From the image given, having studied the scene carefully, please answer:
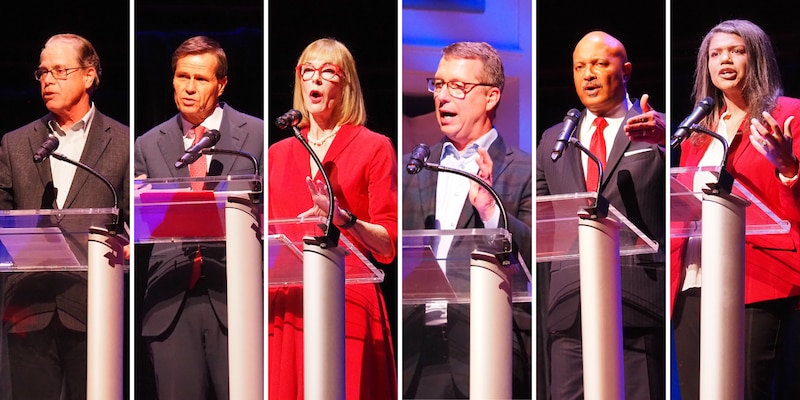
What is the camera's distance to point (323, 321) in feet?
14.1

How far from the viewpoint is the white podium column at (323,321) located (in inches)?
168

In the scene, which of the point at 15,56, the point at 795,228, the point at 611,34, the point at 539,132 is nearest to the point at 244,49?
the point at 15,56

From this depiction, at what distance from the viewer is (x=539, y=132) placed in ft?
17.3

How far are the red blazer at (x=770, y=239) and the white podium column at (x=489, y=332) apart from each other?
147cm

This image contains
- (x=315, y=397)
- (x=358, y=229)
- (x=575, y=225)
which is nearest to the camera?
(x=315, y=397)

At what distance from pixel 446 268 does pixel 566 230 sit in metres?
0.64

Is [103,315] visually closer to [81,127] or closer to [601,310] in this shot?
[81,127]

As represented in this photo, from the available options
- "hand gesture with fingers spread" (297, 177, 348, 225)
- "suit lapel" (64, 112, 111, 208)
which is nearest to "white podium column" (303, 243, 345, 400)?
"hand gesture with fingers spread" (297, 177, 348, 225)

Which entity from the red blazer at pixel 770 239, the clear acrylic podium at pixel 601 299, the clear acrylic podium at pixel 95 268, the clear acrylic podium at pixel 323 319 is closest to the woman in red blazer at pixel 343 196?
the clear acrylic podium at pixel 323 319

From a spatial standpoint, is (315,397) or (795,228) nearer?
(315,397)

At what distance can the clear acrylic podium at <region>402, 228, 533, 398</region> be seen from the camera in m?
4.32

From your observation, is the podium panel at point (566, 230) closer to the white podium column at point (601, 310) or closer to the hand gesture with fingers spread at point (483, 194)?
the white podium column at point (601, 310)

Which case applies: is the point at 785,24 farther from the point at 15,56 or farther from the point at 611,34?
the point at 15,56

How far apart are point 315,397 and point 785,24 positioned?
320 cm
